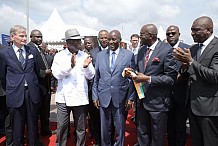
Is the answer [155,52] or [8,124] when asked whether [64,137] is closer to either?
[8,124]

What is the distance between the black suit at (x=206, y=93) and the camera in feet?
8.54

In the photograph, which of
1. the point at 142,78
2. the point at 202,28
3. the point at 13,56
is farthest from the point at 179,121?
the point at 13,56

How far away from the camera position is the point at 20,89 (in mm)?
3451

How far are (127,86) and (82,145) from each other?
4.04ft

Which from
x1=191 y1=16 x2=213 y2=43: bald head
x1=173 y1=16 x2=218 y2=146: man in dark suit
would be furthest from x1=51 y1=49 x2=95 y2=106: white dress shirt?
x1=191 y1=16 x2=213 y2=43: bald head

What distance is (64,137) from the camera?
3.61 meters

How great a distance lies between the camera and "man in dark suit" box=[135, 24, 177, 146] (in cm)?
311

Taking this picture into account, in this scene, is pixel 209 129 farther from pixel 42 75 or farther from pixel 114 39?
pixel 42 75

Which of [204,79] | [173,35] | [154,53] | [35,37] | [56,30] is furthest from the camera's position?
[56,30]

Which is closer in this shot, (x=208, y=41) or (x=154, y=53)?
(x=208, y=41)

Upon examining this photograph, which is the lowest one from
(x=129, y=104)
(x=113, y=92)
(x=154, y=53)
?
(x=129, y=104)

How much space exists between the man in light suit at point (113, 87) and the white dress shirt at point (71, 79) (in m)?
0.25

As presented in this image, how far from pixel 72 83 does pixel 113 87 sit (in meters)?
0.65

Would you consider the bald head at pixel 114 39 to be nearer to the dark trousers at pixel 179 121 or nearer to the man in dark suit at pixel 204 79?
the man in dark suit at pixel 204 79
